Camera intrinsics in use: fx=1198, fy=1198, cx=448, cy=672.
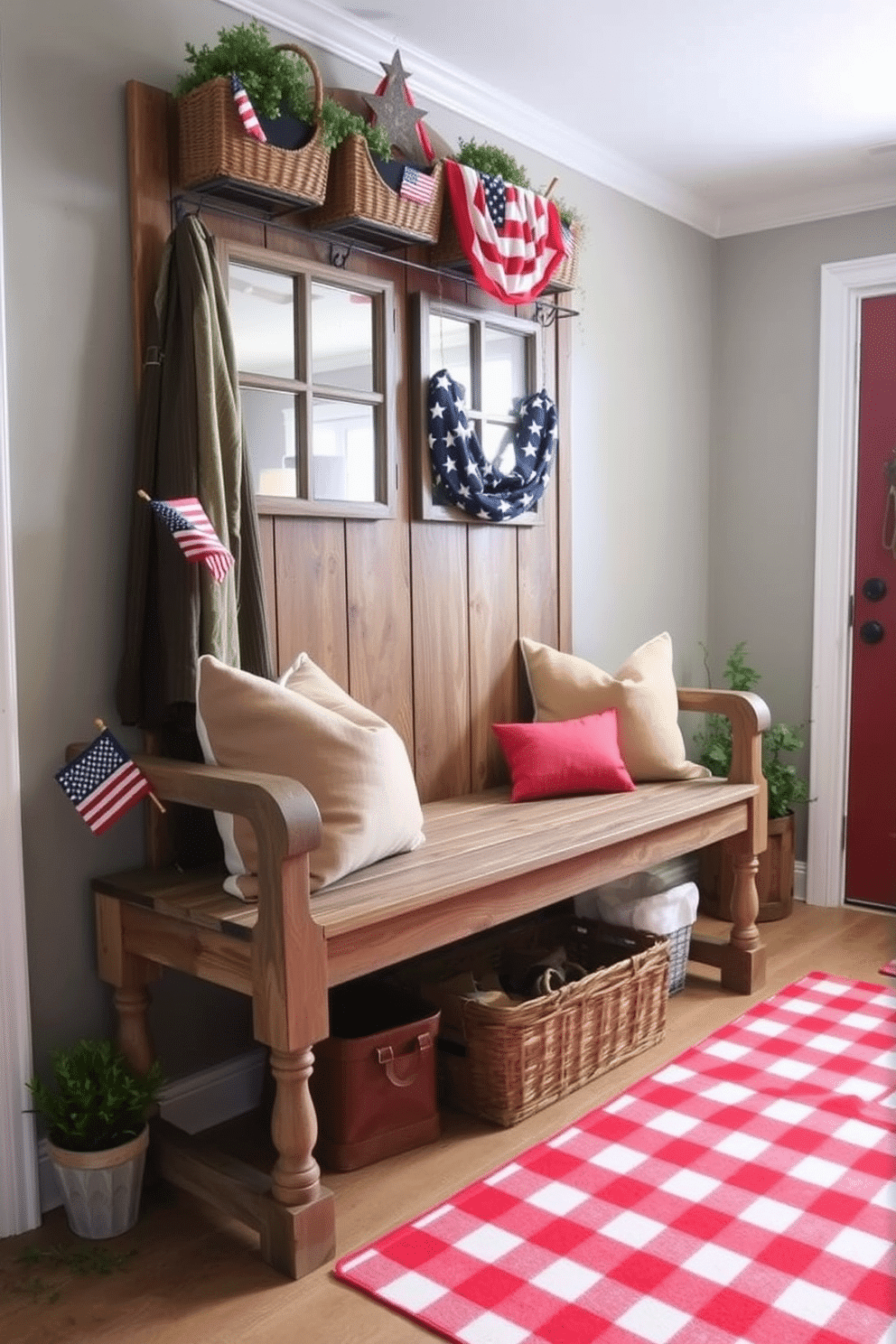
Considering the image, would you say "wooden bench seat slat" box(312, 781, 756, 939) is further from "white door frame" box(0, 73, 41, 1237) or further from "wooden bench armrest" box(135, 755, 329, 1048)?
"white door frame" box(0, 73, 41, 1237)

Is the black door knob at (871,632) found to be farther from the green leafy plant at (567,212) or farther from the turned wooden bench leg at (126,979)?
the turned wooden bench leg at (126,979)

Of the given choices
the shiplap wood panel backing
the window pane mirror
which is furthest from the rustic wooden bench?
the window pane mirror

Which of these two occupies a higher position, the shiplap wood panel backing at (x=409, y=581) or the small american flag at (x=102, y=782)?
the shiplap wood panel backing at (x=409, y=581)

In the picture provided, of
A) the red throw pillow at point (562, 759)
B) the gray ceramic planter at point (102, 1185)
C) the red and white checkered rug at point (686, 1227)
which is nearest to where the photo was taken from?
the red and white checkered rug at point (686, 1227)

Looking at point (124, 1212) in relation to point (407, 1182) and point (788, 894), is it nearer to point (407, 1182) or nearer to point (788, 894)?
point (407, 1182)

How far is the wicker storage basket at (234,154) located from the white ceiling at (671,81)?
1.31ft

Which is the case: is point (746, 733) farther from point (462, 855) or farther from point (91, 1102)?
point (91, 1102)

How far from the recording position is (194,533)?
2195 millimetres

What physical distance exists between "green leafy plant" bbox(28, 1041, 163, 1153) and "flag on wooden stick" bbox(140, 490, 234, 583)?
3.00ft

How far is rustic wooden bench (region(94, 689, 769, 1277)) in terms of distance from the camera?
1963 millimetres

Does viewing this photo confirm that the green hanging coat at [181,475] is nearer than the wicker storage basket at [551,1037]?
Yes

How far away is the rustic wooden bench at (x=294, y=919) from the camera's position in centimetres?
196

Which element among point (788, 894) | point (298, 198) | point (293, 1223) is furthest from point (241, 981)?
point (788, 894)

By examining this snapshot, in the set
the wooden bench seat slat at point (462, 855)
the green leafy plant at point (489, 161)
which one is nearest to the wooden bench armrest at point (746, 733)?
the wooden bench seat slat at point (462, 855)
